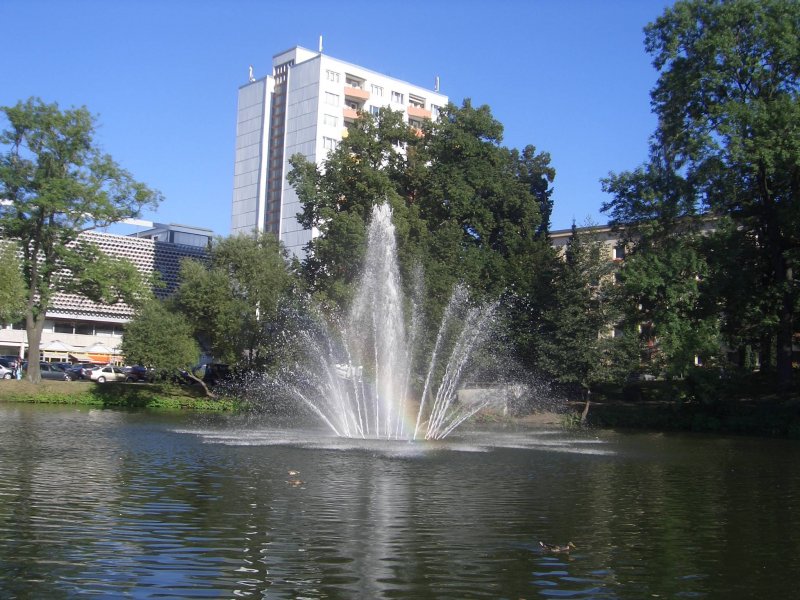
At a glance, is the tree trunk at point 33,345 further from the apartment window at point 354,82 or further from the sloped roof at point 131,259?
the apartment window at point 354,82

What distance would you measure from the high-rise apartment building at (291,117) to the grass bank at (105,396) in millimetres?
45914

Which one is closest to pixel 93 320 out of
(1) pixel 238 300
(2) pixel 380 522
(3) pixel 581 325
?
(1) pixel 238 300

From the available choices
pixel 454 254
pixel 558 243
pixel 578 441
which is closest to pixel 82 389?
pixel 454 254

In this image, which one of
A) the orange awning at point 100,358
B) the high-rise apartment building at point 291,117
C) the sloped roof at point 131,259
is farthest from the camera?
the high-rise apartment building at point 291,117

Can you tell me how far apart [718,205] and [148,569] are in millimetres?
34052

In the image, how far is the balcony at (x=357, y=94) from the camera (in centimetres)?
9378

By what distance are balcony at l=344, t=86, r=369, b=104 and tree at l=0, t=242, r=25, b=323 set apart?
57.5m

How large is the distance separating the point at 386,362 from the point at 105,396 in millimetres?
18742

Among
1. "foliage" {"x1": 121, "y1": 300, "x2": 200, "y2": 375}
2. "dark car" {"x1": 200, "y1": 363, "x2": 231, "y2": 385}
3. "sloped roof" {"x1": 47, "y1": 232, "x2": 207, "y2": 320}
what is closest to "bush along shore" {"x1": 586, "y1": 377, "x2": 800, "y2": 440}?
"foliage" {"x1": 121, "y1": 300, "x2": 200, "y2": 375}

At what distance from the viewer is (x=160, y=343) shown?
137 ft

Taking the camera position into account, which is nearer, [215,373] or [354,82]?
[215,373]

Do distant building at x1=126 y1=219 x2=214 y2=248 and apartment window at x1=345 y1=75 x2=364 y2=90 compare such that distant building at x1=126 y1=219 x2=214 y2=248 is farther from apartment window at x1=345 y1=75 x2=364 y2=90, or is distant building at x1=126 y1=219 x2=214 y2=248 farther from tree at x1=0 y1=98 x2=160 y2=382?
tree at x1=0 y1=98 x2=160 y2=382

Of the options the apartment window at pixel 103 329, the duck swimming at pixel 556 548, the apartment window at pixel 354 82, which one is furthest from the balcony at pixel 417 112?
the duck swimming at pixel 556 548

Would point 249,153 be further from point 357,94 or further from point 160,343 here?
point 160,343
